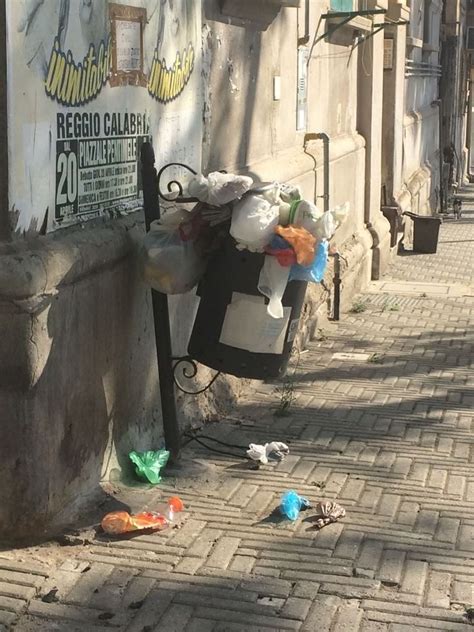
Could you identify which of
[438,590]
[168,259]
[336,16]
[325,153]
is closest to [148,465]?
[168,259]

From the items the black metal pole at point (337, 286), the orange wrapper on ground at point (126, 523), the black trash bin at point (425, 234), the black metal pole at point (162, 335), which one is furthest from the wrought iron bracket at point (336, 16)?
the orange wrapper on ground at point (126, 523)

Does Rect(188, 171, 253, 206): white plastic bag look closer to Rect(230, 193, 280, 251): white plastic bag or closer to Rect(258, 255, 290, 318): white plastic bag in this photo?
Rect(230, 193, 280, 251): white plastic bag

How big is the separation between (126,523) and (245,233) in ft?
4.31

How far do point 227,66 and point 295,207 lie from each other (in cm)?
209

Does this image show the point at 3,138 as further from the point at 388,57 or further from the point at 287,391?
the point at 388,57

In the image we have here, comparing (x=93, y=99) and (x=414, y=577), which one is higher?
(x=93, y=99)

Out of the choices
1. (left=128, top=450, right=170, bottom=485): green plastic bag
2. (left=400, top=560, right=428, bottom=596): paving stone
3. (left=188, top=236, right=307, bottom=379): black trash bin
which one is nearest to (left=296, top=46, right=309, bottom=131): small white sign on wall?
(left=188, top=236, right=307, bottom=379): black trash bin

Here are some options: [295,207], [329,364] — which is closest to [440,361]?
[329,364]

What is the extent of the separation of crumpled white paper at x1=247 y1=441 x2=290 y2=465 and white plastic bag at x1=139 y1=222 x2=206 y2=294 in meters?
1.07

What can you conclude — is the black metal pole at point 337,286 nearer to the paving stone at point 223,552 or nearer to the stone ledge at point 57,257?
the stone ledge at point 57,257

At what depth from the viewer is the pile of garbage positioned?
455 cm

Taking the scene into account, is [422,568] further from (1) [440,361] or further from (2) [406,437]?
(1) [440,361]

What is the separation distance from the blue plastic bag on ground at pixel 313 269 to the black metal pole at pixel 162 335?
0.62 metres

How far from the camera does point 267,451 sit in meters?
5.47
